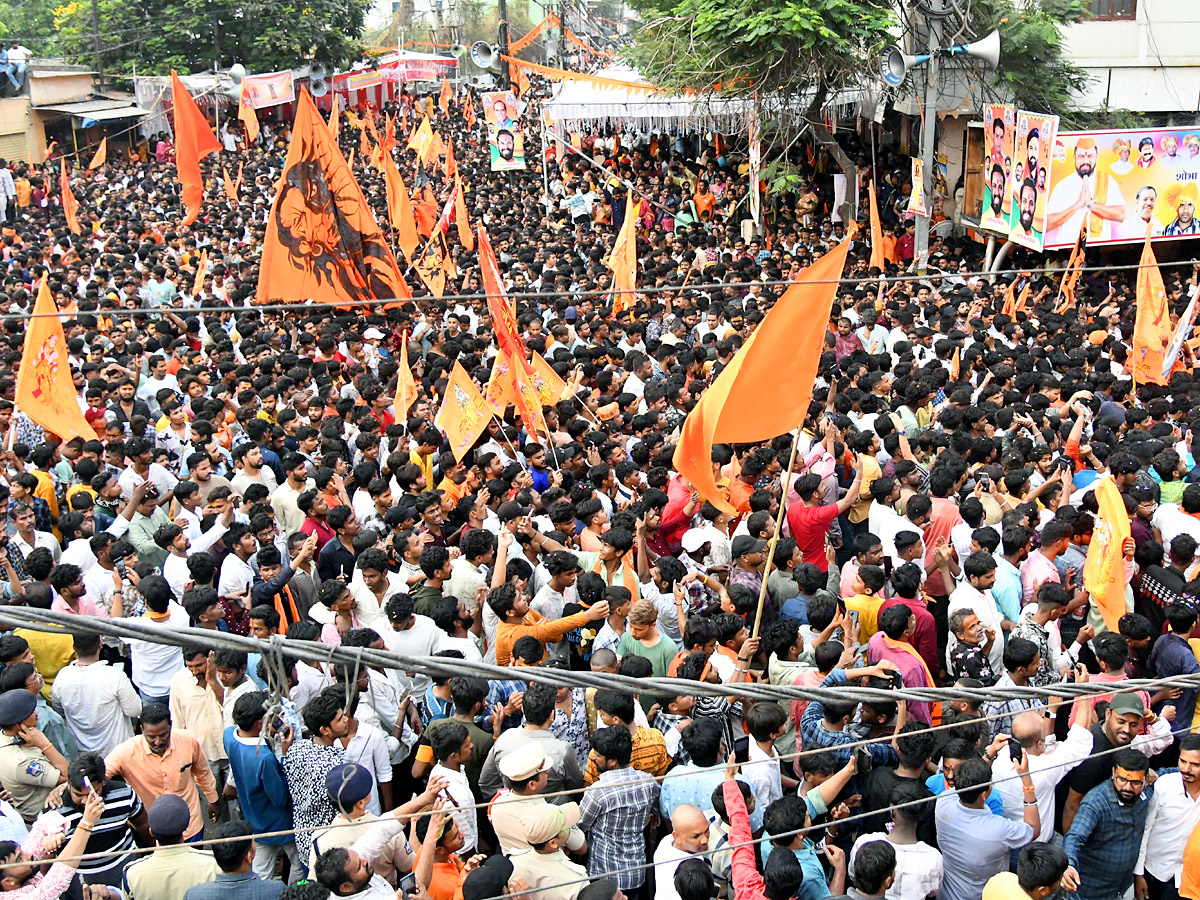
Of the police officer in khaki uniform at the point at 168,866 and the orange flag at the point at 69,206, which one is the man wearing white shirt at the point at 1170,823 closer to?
the police officer in khaki uniform at the point at 168,866

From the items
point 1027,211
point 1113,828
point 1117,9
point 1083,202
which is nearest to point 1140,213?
point 1083,202

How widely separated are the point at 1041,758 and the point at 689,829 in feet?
4.62

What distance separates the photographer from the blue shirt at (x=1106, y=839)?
4.37 m

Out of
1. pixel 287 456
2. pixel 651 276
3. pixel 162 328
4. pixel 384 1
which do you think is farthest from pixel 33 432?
pixel 384 1

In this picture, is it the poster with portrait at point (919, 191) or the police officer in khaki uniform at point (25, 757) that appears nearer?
the police officer in khaki uniform at point (25, 757)

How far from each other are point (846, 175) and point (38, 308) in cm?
1255

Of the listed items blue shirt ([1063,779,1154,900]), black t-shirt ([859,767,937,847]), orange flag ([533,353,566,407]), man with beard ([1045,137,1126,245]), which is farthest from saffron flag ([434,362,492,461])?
man with beard ([1045,137,1126,245])

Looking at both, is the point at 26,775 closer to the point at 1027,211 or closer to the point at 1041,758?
the point at 1041,758

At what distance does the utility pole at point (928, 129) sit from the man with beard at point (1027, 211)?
1210mm

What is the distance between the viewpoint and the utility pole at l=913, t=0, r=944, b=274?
13.8 metres

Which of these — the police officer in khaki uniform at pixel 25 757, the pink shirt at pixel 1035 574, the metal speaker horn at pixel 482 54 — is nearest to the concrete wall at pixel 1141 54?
the metal speaker horn at pixel 482 54

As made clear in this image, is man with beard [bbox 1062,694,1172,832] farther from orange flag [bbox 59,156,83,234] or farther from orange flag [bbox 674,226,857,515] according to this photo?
orange flag [bbox 59,156,83,234]

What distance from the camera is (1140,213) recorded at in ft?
43.9

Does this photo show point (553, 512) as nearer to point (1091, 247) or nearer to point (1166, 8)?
point (1091, 247)
